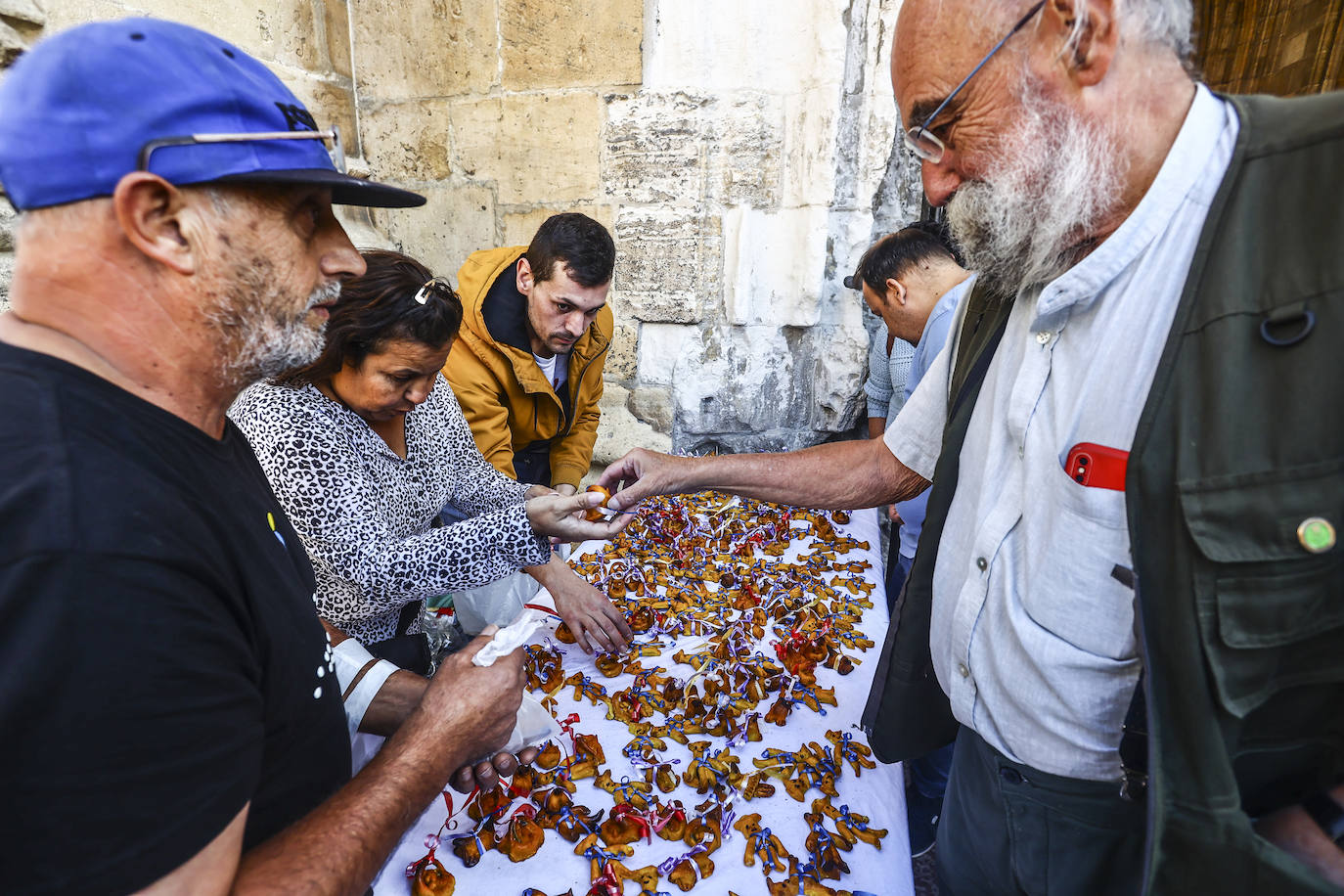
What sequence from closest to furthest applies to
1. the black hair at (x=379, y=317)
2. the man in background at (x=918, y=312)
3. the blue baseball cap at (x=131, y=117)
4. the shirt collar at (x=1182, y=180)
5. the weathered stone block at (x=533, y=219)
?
the blue baseball cap at (x=131, y=117) < the shirt collar at (x=1182, y=180) < the black hair at (x=379, y=317) < the man in background at (x=918, y=312) < the weathered stone block at (x=533, y=219)

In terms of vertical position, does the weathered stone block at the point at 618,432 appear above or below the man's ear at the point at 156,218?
below

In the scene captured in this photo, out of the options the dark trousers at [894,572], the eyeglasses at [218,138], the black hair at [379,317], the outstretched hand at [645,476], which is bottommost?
the dark trousers at [894,572]

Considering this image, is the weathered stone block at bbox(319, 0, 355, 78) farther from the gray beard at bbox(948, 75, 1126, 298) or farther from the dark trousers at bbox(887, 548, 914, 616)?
the dark trousers at bbox(887, 548, 914, 616)

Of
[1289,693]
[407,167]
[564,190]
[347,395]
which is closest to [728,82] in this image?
[564,190]

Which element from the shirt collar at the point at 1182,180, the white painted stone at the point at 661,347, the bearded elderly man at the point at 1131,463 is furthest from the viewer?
the white painted stone at the point at 661,347

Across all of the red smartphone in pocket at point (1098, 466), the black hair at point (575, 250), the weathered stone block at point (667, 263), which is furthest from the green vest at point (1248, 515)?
the weathered stone block at point (667, 263)

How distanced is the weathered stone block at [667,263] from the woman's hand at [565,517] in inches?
94.0

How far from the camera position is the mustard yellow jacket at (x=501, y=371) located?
10.3ft

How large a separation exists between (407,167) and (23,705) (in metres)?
4.43

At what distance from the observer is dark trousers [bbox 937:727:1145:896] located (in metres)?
1.28

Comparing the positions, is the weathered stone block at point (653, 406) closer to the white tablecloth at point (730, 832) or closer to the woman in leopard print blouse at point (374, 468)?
the woman in leopard print blouse at point (374, 468)

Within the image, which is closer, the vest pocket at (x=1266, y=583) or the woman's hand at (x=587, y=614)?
the vest pocket at (x=1266, y=583)

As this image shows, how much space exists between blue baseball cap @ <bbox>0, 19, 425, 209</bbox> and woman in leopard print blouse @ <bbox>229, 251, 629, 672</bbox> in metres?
0.94

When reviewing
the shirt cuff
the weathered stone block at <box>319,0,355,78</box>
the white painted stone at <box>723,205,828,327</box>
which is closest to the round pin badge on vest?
the shirt cuff
